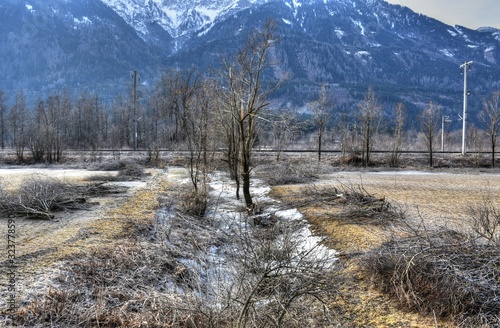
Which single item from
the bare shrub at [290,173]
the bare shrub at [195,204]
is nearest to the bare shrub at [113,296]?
the bare shrub at [195,204]

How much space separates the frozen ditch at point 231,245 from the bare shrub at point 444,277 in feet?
3.78

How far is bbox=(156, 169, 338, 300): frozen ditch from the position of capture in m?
5.64

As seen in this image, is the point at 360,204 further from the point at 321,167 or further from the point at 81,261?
the point at 321,167

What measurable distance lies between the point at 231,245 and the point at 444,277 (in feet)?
17.1

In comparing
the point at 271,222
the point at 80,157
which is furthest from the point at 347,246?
the point at 80,157

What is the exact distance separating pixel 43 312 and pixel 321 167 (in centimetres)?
2264

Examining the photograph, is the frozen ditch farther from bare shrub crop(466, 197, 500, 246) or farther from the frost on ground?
bare shrub crop(466, 197, 500, 246)

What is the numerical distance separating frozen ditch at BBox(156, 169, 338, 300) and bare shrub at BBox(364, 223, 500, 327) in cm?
115

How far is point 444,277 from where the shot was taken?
19.5ft

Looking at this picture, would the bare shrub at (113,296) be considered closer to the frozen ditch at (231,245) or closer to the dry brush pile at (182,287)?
the dry brush pile at (182,287)

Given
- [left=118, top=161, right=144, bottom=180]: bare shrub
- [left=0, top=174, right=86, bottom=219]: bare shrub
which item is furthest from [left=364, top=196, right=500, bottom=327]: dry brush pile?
[left=118, top=161, right=144, bottom=180]: bare shrub

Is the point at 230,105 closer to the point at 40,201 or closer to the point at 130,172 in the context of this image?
the point at 40,201

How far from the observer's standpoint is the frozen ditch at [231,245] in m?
5.64

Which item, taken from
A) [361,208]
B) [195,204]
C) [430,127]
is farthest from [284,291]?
[430,127]
